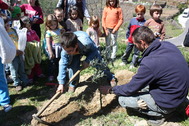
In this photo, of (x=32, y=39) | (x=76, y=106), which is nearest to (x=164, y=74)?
(x=76, y=106)

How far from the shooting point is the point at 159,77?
2371 mm

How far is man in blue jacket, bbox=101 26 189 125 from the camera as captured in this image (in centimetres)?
236

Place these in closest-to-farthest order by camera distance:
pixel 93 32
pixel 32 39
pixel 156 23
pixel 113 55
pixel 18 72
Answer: pixel 18 72 < pixel 32 39 < pixel 156 23 < pixel 93 32 < pixel 113 55

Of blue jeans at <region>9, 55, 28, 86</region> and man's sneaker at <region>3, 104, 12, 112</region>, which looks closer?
man's sneaker at <region>3, 104, 12, 112</region>

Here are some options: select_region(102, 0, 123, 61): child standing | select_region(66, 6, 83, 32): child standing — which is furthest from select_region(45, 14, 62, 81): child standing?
select_region(102, 0, 123, 61): child standing

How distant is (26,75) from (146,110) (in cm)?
243

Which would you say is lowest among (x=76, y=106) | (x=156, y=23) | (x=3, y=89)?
(x=76, y=106)

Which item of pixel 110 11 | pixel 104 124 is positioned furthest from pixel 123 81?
pixel 110 11

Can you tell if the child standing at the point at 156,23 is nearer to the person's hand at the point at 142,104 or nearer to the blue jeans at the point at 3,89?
the person's hand at the point at 142,104

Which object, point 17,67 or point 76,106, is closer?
point 76,106

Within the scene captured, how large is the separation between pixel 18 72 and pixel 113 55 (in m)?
2.34

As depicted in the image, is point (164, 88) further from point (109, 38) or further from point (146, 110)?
point (109, 38)

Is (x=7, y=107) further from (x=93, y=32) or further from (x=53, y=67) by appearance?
(x=93, y=32)

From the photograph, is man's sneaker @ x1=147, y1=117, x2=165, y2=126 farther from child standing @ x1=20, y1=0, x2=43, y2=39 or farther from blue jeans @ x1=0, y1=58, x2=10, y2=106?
child standing @ x1=20, y1=0, x2=43, y2=39
